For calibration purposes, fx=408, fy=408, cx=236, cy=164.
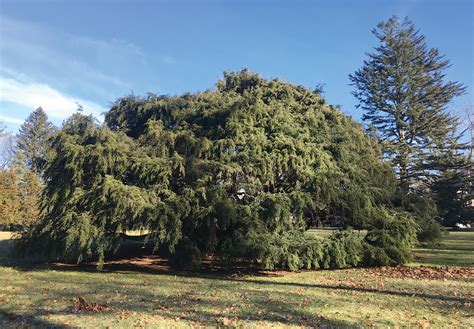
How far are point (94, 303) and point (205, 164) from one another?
6.09m

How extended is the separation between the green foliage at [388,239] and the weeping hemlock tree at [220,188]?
0.13 ft

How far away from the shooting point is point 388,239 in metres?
13.3

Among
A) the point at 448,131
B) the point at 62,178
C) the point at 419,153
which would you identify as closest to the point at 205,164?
the point at 62,178

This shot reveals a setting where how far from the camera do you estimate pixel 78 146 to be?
42.3ft

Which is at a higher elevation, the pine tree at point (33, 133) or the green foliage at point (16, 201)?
the pine tree at point (33, 133)

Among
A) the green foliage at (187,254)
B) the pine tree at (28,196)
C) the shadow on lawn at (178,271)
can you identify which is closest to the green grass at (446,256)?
the shadow on lawn at (178,271)

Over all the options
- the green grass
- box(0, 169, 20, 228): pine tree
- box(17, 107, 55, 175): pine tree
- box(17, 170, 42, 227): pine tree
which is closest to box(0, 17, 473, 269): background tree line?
the green grass

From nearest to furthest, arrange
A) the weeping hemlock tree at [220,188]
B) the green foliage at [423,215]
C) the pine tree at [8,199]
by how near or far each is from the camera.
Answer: the weeping hemlock tree at [220,188]
the green foliage at [423,215]
the pine tree at [8,199]

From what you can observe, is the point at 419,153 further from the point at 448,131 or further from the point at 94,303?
the point at 94,303

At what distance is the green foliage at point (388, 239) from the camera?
13.1 meters

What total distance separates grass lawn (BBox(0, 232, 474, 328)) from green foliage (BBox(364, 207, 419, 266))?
0.69 m

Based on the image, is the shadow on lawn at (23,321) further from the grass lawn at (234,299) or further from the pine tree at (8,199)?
the pine tree at (8,199)

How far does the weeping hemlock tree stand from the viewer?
1165 cm

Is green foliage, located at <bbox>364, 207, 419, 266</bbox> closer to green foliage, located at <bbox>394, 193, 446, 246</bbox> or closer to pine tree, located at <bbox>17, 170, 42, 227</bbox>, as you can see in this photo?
green foliage, located at <bbox>394, 193, 446, 246</bbox>
